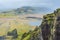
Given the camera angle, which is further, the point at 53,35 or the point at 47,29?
the point at 47,29

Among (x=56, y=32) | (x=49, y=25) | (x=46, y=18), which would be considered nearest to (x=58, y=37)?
(x=56, y=32)

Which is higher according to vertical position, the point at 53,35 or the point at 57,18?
the point at 57,18

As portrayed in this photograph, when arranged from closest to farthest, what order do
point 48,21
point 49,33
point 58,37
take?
point 58,37
point 49,33
point 48,21

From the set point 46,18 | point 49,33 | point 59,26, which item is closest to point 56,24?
point 59,26

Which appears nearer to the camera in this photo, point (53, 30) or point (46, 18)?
point (53, 30)

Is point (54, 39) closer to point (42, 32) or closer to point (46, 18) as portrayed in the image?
point (42, 32)

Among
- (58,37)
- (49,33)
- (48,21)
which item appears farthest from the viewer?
(48,21)

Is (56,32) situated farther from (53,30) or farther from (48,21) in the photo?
(48,21)

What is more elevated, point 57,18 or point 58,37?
Answer: point 57,18
